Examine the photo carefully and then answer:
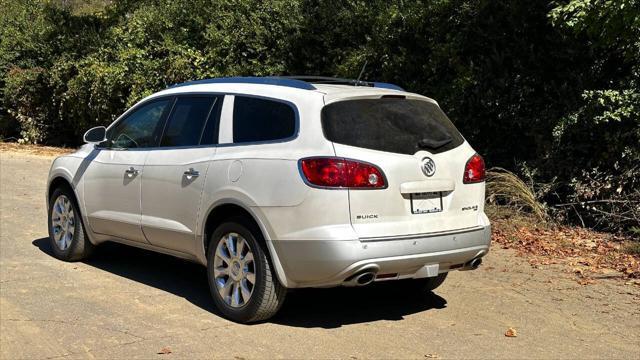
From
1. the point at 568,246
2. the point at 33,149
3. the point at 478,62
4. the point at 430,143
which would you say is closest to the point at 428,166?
the point at 430,143

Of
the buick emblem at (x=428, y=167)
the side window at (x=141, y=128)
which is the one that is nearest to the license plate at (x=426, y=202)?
the buick emblem at (x=428, y=167)

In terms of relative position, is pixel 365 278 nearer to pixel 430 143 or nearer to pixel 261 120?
pixel 430 143

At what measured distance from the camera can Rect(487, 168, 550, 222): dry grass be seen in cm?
999

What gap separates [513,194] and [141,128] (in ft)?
15.2

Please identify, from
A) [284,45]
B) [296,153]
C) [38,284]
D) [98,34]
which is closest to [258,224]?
[296,153]

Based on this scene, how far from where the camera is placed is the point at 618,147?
31.7ft

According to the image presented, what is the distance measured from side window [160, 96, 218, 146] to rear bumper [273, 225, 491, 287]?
1422mm

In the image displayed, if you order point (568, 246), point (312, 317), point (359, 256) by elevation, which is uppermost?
point (359, 256)

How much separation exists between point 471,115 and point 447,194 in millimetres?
4783

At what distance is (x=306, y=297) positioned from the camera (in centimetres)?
709

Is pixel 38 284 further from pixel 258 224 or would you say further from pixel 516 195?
pixel 516 195

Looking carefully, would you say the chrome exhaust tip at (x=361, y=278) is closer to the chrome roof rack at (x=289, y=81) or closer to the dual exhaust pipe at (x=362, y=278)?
the dual exhaust pipe at (x=362, y=278)

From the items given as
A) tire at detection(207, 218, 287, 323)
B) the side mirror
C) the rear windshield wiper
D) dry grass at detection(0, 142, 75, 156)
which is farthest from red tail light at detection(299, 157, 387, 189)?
dry grass at detection(0, 142, 75, 156)

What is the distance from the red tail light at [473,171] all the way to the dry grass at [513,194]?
3.49 metres
